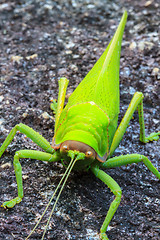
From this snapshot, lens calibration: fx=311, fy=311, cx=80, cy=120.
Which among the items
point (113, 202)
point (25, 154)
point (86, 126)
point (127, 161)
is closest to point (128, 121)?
point (127, 161)

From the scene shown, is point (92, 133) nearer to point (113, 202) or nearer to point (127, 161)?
point (127, 161)

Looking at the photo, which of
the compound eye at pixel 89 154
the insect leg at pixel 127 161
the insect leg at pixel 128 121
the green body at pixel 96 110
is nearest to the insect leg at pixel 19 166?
the green body at pixel 96 110

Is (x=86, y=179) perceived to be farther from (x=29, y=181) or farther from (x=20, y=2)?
(x=20, y=2)

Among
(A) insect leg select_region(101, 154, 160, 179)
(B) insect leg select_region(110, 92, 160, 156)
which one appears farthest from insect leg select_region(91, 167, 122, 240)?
(B) insect leg select_region(110, 92, 160, 156)

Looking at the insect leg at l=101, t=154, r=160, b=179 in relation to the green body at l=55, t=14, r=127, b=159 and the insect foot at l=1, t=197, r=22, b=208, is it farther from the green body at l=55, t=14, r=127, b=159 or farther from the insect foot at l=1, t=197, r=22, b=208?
the insect foot at l=1, t=197, r=22, b=208

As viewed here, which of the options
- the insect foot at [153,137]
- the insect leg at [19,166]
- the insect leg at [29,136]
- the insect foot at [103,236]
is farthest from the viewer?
the insect foot at [153,137]

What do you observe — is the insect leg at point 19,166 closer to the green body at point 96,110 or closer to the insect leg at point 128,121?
the green body at point 96,110

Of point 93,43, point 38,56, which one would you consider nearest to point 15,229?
point 38,56
